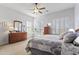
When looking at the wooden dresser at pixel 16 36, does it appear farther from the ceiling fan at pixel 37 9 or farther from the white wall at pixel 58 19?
the ceiling fan at pixel 37 9

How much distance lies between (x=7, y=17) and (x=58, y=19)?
1.14 m

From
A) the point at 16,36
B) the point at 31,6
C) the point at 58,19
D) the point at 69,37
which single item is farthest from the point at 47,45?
the point at 31,6

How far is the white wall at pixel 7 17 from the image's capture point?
2.15 m

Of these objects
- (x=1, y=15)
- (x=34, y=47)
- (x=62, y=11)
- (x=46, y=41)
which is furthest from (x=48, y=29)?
(x=1, y=15)

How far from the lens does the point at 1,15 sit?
2.14 metres

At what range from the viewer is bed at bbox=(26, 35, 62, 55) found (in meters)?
2.16

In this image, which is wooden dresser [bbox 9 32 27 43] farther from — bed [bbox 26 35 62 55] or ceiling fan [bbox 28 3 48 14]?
ceiling fan [bbox 28 3 48 14]

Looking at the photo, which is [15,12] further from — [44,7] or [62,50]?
[62,50]

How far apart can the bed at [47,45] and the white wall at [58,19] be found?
211 mm

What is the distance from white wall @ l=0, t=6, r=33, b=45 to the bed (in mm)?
516

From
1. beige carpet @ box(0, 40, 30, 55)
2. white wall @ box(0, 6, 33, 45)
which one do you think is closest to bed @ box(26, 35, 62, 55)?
beige carpet @ box(0, 40, 30, 55)

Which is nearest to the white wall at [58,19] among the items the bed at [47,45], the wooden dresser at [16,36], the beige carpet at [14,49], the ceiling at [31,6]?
the ceiling at [31,6]

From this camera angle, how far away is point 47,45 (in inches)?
93.0

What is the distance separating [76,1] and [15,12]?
1288 millimetres
